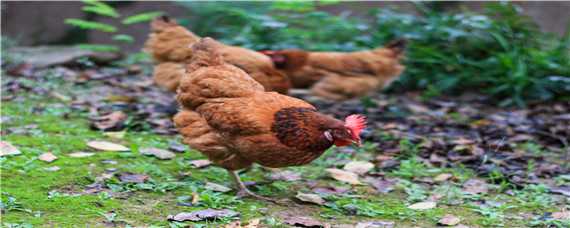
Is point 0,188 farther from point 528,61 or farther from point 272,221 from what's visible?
point 528,61

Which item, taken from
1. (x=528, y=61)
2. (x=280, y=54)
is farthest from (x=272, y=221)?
(x=528, y=61)

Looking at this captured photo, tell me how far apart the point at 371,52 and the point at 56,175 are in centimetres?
365

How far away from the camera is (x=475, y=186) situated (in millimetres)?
4387

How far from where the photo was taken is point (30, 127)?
16.6 ft

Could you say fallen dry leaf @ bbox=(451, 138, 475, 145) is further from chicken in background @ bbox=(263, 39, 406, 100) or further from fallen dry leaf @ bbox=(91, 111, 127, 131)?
fallen dry leaf @ bbox=(91, 111, 127, 131)

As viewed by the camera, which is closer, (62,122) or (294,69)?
(62,122)

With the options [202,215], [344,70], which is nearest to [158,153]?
[202,215]

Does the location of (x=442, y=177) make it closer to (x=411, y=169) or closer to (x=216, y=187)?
(x=411, y=169)

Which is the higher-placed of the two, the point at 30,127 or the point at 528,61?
the point at 528,61

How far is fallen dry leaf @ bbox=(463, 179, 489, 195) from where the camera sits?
14.0 ft

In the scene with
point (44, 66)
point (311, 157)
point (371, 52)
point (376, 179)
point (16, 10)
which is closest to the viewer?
point (311, 157)

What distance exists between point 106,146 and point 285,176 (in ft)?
3.76

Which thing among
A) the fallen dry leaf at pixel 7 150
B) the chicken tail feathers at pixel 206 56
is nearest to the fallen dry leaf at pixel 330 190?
the chicken tail feathers at pixel 206 56

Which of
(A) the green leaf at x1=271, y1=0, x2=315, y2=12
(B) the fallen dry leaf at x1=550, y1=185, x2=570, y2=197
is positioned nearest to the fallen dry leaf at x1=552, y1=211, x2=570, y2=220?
(B) the fallen dry leaf at x1=550, y1=185, x2=570, y2=197
